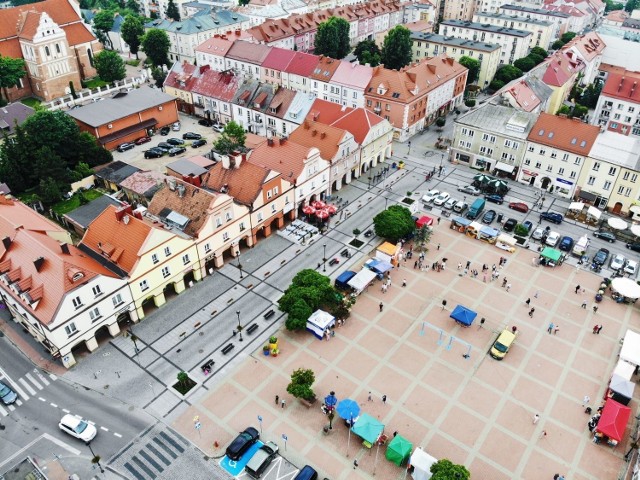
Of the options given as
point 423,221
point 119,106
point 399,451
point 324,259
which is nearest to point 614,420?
point 399,451

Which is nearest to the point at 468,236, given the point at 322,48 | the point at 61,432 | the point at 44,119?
the point at 61,432

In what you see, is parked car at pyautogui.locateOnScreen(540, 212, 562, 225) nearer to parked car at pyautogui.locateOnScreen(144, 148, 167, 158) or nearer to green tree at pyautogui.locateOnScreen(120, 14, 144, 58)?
parked car at pyautogui.locateOnScreen(144, 148, 167, 158)

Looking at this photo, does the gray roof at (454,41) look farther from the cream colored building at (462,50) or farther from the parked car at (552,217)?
the parked car at (552,217)

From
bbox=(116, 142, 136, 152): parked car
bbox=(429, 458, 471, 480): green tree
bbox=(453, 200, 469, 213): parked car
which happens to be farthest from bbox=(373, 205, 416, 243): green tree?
bbox=(116, 142, 136, 152): parked car

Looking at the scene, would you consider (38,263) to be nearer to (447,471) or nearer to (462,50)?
(447,471)

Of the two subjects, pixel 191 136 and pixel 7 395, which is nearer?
pixel 7 395

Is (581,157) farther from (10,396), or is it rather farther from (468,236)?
(10,396)
